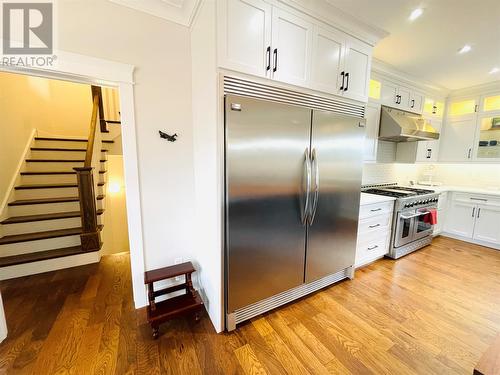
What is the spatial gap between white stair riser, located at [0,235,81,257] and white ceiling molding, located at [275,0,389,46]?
140 inches

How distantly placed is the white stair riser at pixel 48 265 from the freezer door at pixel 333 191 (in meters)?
2.78

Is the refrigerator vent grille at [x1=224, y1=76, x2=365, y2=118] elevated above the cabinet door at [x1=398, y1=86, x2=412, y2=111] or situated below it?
below

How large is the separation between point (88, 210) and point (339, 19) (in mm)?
3492

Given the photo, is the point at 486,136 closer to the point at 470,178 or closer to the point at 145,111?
the point at 470,178

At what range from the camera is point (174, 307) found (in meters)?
1.82

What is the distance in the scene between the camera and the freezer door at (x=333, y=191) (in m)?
1.95

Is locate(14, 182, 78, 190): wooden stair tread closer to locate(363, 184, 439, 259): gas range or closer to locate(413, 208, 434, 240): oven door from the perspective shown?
locate(363, 184, 439, 259): gas range

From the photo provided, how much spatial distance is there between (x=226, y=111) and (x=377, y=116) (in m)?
2.61

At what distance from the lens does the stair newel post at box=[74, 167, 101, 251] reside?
2666mm

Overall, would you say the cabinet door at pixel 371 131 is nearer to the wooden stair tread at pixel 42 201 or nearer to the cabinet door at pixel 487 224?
the cabinet door at pixel 487 224

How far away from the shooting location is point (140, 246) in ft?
6.36

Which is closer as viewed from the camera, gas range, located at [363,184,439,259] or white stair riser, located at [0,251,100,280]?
white stair riser, located at [0,251,100,280]

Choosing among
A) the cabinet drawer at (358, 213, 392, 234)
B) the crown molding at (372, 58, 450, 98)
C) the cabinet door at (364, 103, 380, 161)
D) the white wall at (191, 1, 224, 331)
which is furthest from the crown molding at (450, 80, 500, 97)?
the white wall at (191, 1, 224, 331)

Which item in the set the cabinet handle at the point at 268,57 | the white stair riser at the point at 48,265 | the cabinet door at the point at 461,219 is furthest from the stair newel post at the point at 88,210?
the cabinet door at the point at 461,219
